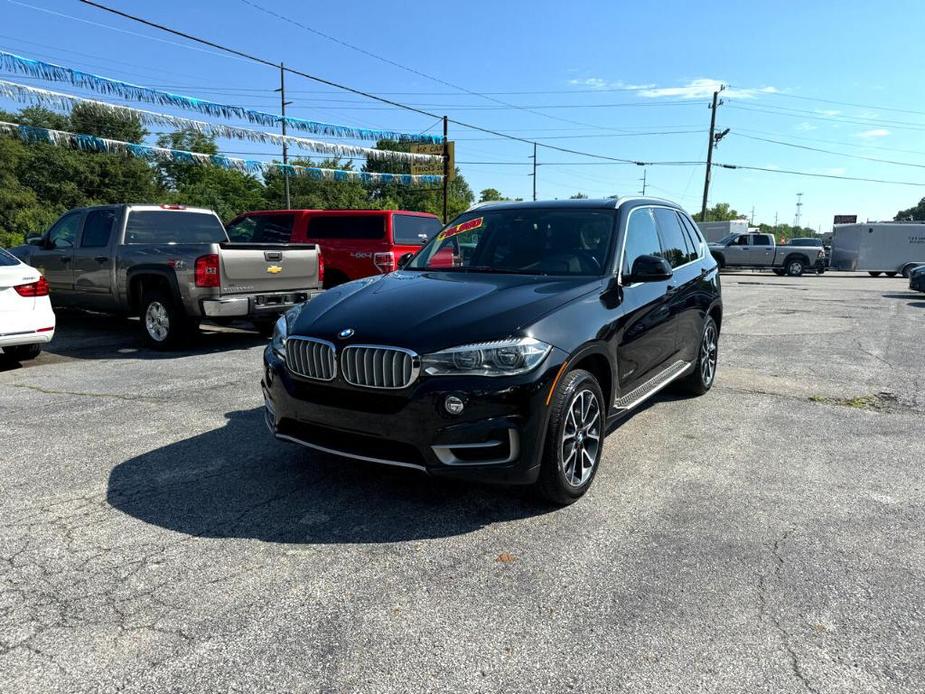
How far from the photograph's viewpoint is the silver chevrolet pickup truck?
8.10 metres

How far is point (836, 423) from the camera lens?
5410mm

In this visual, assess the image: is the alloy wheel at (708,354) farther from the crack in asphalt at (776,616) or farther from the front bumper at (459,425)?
the front bumper at (459,425)

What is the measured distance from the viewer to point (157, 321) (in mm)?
8539

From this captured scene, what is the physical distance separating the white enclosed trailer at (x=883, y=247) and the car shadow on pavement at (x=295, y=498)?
34608 millimetres

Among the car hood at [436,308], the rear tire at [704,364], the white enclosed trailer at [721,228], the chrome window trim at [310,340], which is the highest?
the white enclosed trailer at [721,228]

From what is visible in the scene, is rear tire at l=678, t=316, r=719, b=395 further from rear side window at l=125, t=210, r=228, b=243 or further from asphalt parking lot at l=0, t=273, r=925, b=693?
rear side window at l=125, t=210, r=228, b=243

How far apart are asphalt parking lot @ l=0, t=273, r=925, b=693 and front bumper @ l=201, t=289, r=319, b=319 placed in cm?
286

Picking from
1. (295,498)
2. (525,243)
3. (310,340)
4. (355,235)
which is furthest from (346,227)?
(295,498)

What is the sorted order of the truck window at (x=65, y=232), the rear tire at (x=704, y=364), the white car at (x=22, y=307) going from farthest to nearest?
the truck window at (x=65, y=232), the white car at (x=22, y=307), the rear tire at (x=704, y=364)

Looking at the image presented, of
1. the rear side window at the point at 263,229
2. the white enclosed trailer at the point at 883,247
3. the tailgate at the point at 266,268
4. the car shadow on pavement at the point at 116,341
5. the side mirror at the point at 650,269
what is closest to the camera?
the side mirror at the point at 650,269

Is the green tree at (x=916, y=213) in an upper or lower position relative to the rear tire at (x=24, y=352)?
upper

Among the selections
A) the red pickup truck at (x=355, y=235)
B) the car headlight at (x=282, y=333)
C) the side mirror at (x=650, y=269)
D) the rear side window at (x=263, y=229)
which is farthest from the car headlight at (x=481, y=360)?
the rear side window at (x=263, y=229)

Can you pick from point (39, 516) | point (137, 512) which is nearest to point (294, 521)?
point (137, 512)

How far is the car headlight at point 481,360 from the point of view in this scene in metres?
3.23
